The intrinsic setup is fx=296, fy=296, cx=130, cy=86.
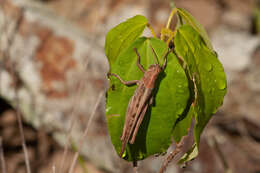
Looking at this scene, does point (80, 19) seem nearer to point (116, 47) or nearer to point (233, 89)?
Result: point (233, 89)

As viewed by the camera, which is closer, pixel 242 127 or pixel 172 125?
pixel 172 125

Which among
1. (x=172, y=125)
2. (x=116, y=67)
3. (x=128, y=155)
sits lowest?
(x=128, y=155)

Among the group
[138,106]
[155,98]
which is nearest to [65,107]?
[138,106]

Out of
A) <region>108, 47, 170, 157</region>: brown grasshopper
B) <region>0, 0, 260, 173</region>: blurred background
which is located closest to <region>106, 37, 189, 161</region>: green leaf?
<region>108, 47, 170, 157</region>: brown grasshopper

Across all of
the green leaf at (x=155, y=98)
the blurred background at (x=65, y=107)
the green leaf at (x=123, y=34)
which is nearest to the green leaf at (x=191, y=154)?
the green leaf at (x=155, y=98)

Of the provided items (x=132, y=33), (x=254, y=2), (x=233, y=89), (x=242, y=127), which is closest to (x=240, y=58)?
(x=233, y=89)

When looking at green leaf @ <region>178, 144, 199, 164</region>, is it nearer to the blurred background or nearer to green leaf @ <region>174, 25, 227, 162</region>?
green leaf @ <region>174, 25, 227, 162</region>

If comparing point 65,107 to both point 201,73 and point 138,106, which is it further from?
point 201,73
